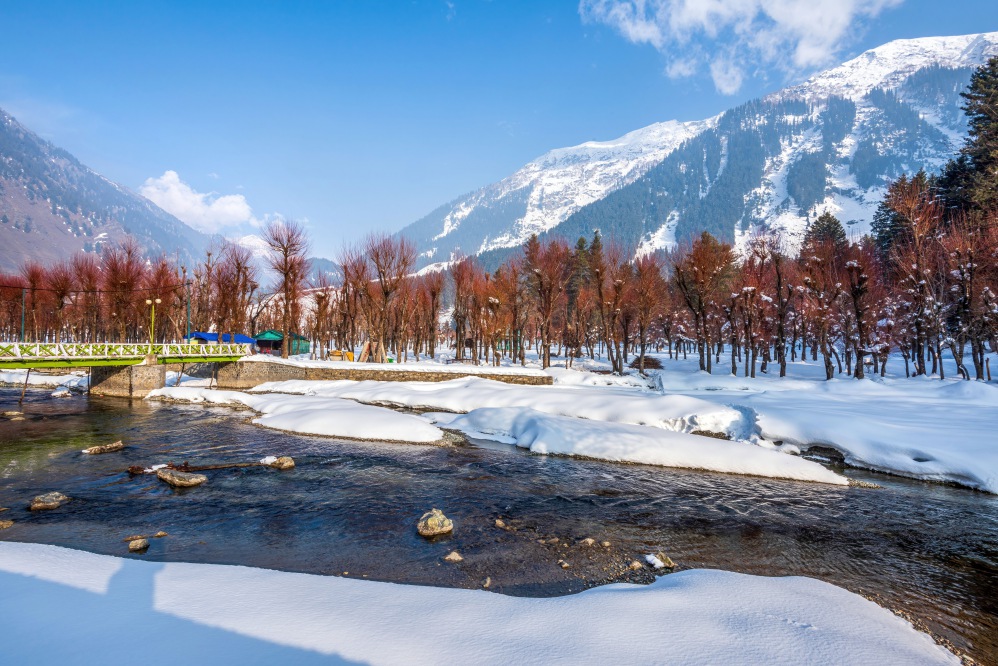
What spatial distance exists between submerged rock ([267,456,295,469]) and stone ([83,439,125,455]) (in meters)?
6.21

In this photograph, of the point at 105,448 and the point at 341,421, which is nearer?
the point at 105,448

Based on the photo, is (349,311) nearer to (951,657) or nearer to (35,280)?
(35,280)

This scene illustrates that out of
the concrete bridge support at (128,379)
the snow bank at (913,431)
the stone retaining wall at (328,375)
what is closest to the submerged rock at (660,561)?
the snow bank at (913,431)

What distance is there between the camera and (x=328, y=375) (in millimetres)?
31797

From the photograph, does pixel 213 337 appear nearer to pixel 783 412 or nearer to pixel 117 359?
pixel 117 359

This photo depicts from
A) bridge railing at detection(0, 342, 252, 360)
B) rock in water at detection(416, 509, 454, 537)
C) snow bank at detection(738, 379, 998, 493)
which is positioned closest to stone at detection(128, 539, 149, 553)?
rock in water at detection(416, 509, 454, 537)

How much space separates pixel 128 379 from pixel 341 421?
20.6m

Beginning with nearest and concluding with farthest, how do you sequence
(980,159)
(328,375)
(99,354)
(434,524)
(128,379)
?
(434,524) → (99,354) → (128,379) → (328,375) → (980,159)

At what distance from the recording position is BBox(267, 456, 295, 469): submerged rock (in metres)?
13.2

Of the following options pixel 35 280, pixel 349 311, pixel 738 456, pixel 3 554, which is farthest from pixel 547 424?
pixel 35 280

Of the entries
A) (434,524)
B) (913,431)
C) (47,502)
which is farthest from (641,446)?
(47,502)

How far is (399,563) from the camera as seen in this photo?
732 cm

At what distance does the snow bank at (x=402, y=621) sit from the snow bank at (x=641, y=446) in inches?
320

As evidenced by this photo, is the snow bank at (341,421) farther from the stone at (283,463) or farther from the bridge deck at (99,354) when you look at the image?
the bridge deck at (99,354)
